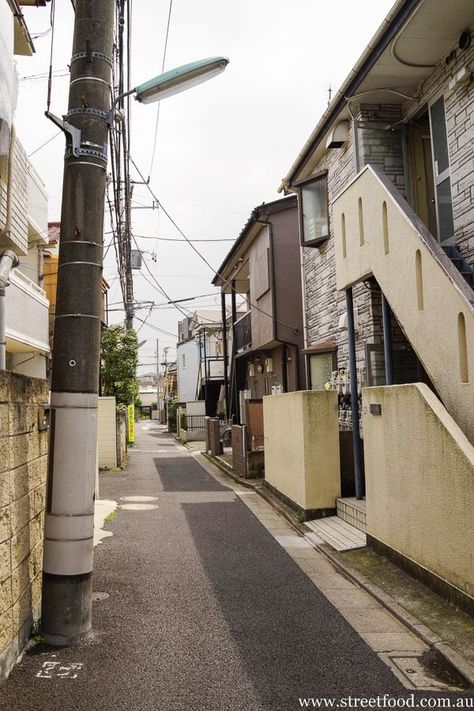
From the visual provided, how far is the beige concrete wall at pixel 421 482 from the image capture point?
17.9ft

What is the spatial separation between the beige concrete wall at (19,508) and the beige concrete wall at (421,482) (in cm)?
362

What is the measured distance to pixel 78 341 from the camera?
521 centimetres

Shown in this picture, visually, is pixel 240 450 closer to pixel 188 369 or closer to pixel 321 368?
pixel 321 368

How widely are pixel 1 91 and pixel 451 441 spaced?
5181mm

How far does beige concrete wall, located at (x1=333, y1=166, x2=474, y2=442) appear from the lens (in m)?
6.26

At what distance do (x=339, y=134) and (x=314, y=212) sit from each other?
2.77 meters

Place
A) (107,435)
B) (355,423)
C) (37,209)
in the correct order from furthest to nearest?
1. (107,435)
2. (37,209)
3. (355,423)

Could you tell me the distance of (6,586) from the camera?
14.5 ft

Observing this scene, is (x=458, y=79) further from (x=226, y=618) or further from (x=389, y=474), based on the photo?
(x=226, y=618)

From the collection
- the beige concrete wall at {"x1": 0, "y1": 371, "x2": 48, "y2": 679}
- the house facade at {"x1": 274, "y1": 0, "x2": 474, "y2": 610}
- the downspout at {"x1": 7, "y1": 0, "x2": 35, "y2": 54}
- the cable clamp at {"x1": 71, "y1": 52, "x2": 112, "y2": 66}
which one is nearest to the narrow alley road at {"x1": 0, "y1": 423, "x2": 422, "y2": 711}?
the beige concrete wall at {"x1": 0, "y1": 371, "x2": 48, "y2": 679}

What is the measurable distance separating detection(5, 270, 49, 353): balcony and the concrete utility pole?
880cm

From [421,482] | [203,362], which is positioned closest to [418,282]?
[421,482]

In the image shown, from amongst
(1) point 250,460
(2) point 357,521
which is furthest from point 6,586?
(1) point 250,460

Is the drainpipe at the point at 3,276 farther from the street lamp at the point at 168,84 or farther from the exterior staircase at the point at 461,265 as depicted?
the exterior staircase at the point at 461,265
